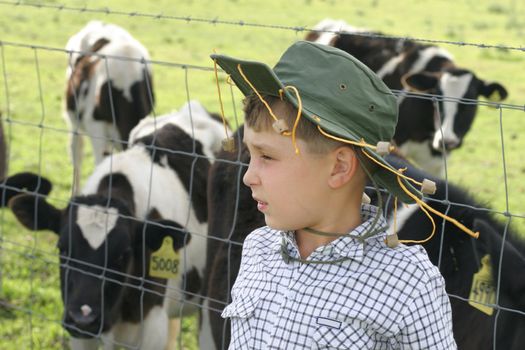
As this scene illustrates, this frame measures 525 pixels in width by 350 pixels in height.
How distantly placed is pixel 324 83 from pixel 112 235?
98.2 inches

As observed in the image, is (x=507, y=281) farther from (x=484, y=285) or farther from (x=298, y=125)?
(x=298, y=125)

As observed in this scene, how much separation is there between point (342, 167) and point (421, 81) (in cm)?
654

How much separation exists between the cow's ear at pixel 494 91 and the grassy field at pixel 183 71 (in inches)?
28.7

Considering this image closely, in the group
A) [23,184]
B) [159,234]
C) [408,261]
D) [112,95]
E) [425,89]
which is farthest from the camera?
[112,95]

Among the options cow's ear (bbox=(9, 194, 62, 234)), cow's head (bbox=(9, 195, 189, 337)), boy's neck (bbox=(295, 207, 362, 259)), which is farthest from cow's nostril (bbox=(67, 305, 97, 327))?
boy's neck (bbox=(295, 207, 362, 259))

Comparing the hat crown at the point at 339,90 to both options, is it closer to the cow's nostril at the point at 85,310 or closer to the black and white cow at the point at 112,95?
the cow's nostril at the point at 85,310

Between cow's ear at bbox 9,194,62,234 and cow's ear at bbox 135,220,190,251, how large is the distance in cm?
45

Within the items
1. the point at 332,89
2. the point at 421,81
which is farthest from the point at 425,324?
the point at 421,81

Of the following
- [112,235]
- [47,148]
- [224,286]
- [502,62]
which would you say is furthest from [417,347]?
[502,62]

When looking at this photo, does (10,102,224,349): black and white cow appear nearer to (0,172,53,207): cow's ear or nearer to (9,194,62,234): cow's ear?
(9,194,62,234): cow's ear

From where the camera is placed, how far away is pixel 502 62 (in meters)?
16.1

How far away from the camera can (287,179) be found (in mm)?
1867

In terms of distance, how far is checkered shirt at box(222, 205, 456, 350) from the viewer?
178 cm

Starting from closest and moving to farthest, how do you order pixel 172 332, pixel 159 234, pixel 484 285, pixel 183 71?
pixel 484 285
pixel 159 234
pixel 172 332
pixel 183 71
